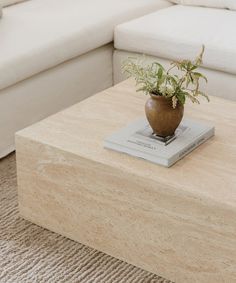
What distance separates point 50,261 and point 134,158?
443 mm

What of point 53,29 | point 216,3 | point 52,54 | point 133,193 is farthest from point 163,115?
point 216,3

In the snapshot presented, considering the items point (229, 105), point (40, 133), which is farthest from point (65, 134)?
point (229, 105)

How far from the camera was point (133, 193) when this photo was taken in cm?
205

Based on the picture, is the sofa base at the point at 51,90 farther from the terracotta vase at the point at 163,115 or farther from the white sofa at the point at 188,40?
the terracotta vase at the point at 163,115

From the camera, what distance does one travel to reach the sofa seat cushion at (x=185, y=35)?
9.92ft

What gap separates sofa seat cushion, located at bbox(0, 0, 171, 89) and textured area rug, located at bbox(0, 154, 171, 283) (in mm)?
677

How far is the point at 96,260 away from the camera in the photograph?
7.23 ft

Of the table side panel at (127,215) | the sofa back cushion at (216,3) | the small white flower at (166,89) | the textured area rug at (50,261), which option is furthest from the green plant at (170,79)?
the sofa back cushion at (216,3)

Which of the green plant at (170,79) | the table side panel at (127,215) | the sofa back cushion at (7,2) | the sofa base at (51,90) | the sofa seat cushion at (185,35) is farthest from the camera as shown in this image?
the sofa back cushion at (7,2)

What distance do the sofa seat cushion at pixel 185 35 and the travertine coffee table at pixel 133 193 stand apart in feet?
1.99

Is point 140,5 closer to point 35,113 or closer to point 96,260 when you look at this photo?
point 35,113

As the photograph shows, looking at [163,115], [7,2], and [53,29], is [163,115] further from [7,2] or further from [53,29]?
[7,2]

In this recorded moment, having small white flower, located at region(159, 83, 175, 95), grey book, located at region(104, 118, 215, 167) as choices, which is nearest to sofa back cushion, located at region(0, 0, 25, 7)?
grey book, located at region(104, 118, 215, 167)

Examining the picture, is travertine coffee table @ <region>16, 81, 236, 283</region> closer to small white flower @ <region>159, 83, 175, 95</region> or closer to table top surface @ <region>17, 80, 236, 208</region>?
table top surface @ <region>17, 80, 236, 208</region>
